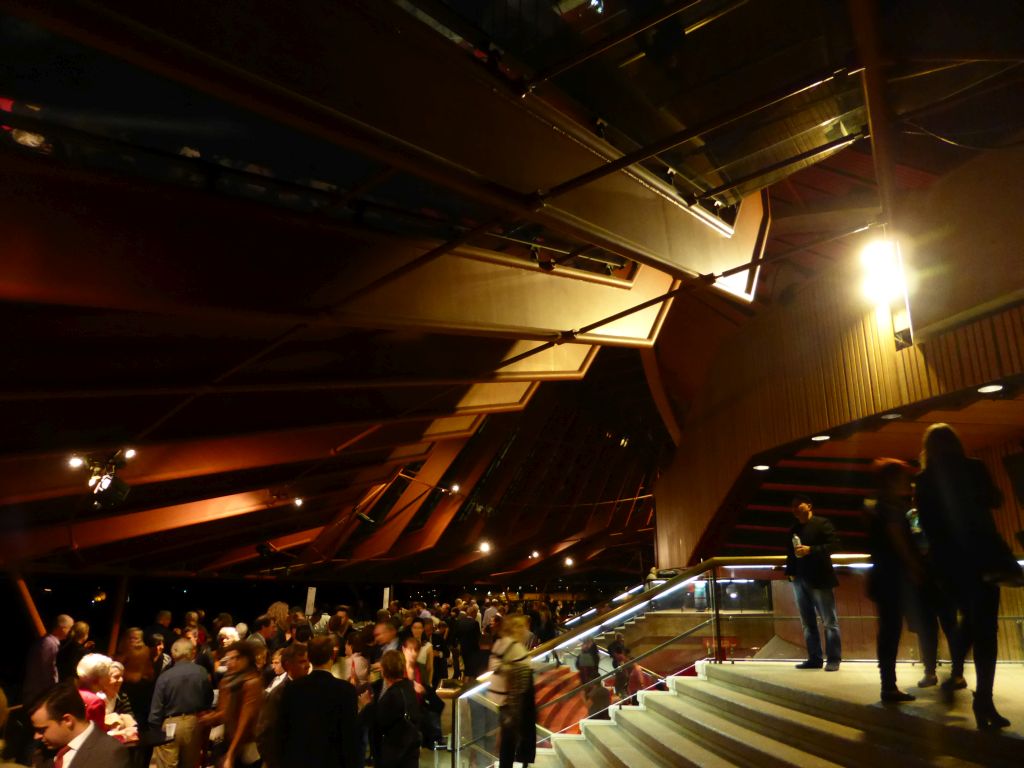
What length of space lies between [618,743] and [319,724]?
2877 millimetres

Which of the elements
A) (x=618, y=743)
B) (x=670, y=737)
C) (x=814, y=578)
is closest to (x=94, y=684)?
(x=618, y=743)

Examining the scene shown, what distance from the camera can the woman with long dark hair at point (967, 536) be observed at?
133 inches

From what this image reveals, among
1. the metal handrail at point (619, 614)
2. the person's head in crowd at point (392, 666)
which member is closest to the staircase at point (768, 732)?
the metal handrail at point (619, 614)

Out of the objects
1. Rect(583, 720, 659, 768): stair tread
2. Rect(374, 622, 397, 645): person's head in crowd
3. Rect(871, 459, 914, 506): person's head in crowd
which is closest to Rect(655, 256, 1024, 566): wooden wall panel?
Rect(871, 459, 914, 506): person's head in crowd

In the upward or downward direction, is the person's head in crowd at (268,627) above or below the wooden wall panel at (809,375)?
below

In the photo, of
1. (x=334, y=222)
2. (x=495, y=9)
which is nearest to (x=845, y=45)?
(x=495, y=9)

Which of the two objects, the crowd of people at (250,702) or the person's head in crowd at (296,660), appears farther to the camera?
the person's head in crowd at (296,660)

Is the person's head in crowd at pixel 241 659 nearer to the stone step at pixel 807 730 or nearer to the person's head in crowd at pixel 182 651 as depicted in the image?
the person's head in crowd at pixel 182 651

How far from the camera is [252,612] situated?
2141 centimetres

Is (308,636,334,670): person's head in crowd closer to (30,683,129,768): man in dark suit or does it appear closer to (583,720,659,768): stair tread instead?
(30,683,129,768): man in dark suit

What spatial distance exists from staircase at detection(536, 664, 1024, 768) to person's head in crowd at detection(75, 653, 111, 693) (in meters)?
3.47

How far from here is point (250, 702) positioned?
4332 millimetres

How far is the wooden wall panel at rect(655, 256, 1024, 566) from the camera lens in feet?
22.3

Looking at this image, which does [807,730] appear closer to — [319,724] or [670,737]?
[670,737]
